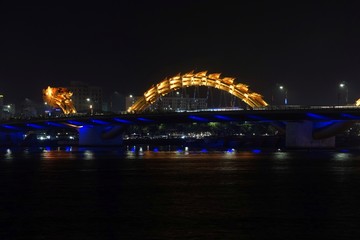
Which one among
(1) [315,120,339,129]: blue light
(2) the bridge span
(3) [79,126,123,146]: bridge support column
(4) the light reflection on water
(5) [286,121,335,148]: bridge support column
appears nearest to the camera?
(4) the light reflection on water

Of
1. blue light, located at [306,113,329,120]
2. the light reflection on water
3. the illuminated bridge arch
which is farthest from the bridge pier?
the light reflection on water

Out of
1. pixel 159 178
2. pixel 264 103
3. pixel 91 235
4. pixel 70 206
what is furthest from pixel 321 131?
pixel 91 235

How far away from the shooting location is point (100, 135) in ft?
503

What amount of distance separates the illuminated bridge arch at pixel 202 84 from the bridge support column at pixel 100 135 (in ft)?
24.7

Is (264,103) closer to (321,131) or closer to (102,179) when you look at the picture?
(321,131)

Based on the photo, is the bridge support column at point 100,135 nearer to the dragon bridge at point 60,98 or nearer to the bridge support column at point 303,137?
the dragon bridge at point 60,98

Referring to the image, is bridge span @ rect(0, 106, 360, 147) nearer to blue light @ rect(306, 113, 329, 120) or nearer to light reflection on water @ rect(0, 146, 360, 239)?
blue light @ rect(306, 113, 329, 120)

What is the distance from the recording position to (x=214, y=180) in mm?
61219

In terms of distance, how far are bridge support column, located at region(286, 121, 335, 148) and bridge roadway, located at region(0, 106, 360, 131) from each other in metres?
5.47

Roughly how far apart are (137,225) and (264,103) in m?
107

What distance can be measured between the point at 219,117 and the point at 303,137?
625 inches

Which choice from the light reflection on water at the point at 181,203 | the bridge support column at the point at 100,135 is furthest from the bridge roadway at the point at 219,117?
the light reflection on water at the point at 181,203

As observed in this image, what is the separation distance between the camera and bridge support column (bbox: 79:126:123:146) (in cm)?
15200

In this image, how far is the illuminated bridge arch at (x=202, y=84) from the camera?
144 meters
